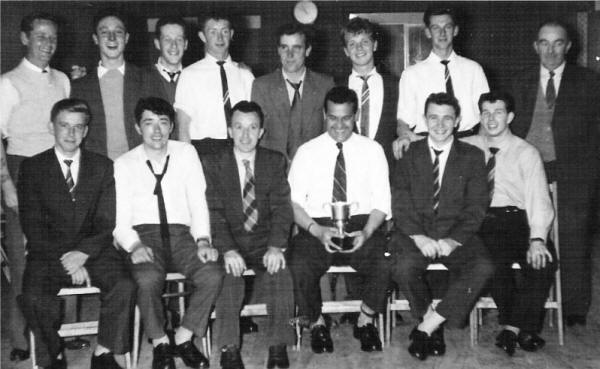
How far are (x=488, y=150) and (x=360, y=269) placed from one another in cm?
115

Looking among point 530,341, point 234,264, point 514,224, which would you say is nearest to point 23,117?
point 234,264

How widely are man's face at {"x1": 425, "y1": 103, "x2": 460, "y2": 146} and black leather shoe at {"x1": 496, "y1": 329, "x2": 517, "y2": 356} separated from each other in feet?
3.83

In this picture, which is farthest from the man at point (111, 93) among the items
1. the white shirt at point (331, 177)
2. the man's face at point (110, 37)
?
the white shirt at point (331, 177)

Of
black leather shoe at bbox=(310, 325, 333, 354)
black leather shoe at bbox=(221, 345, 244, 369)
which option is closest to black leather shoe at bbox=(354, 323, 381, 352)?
black leather shoe at bbox=(310, 325, 333, 354)

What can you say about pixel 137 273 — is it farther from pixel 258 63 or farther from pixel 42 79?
pixel 258 63

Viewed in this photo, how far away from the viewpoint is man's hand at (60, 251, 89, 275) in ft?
11.1

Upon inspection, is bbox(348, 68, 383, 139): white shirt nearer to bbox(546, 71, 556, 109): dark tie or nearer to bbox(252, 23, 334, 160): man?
bbox(252, 23, 334, 160): man

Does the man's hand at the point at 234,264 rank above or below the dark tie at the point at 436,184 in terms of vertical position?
below

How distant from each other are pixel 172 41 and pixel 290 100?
2.97ft

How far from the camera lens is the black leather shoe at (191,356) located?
132 inches

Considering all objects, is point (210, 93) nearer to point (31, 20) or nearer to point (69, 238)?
point (31, 20)

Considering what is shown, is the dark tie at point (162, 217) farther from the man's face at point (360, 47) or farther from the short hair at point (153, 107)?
the man's face at point (360, 47)

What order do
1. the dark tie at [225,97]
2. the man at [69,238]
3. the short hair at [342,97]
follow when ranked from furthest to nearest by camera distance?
1. the dark tie at [225,97]
2. the short hair at [342,97]
3. the man at [69,238]

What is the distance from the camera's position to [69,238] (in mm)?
3508
